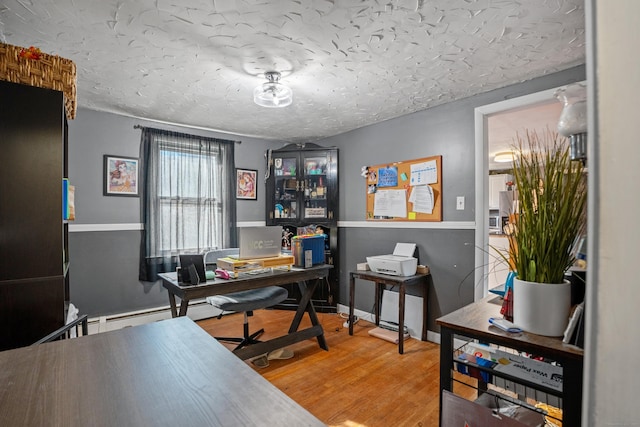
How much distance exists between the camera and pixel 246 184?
4051 mm

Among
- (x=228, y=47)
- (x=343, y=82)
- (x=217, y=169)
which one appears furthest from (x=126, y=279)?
(x=343, y=82)

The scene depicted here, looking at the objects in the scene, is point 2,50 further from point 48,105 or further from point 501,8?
point 501,8

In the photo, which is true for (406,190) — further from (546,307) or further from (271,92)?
(546,307)

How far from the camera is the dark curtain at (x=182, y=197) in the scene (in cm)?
331

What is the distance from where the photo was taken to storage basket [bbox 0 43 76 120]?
1.46 metres

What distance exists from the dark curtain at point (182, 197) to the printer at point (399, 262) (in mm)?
1838

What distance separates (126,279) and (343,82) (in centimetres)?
289

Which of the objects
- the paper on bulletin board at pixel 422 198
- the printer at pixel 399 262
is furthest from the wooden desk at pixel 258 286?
the paper on bulletin board at pixel 422 198

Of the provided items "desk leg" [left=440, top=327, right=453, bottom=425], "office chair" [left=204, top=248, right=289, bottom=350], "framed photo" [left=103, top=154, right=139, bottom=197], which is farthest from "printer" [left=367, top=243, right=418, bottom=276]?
"framed photo" [left=103, top=154, right=139, bottom=197]

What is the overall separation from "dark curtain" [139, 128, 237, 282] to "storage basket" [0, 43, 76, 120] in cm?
173

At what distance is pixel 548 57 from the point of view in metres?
2.05

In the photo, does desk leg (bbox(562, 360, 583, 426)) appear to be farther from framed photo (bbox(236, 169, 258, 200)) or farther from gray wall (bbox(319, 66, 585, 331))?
framed photo (bbox(236, 169, 258, 200))

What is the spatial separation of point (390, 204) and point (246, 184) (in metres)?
1.87

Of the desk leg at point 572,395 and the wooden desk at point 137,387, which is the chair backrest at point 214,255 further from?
the desk leg at point 572,395
